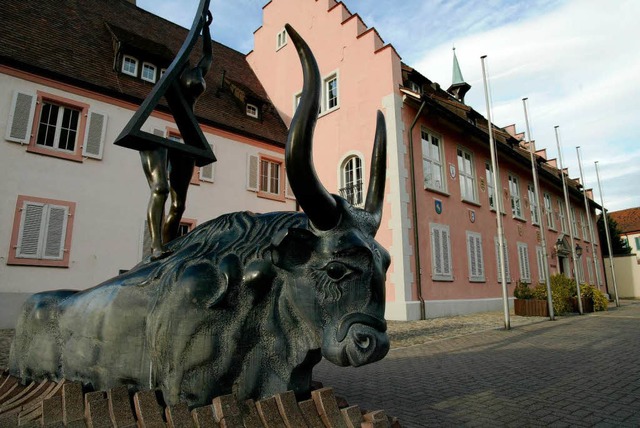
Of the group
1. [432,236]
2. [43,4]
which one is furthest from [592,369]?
[43,4]

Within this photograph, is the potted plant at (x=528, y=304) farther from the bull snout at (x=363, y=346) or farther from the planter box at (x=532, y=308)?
the bull snout at (x=363, y=346)

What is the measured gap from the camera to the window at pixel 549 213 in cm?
2389

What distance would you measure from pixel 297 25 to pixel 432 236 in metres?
11.1

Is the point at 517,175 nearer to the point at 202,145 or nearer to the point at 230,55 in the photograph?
the point at 230,55

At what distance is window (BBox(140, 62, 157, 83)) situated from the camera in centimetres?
1426

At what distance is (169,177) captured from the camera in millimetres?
2723

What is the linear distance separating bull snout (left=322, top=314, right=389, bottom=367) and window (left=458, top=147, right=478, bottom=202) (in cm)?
1609

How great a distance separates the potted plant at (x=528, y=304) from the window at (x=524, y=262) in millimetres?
5237

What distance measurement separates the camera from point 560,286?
47.2ft

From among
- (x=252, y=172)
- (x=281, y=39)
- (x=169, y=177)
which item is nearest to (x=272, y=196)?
(x=252, y=172)

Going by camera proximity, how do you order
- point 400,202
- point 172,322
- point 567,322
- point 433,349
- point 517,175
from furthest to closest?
point 517,175 → point 400,202 → point 567,322 → point 433,349 → point 172,322

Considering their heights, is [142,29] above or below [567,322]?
above

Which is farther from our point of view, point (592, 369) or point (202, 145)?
point (592, 369)

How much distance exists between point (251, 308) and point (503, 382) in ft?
14.5
